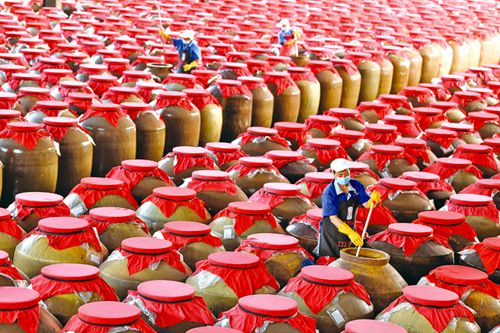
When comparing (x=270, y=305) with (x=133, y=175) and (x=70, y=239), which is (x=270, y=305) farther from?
(x=133, y=175)

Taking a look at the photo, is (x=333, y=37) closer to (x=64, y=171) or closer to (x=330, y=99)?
(x=330, y=99)

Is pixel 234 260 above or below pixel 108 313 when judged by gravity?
below

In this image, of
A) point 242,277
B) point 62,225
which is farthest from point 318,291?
point 62,225

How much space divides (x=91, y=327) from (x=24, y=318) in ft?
1.48

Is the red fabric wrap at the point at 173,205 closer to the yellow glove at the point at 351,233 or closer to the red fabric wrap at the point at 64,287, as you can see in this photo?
the yellow glove at the point at 351,233

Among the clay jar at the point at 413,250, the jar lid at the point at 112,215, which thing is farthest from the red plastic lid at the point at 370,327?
the jar lid at the point at 112,215

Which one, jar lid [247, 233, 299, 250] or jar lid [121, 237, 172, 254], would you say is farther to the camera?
jar lid [247, 233, 299, 250]

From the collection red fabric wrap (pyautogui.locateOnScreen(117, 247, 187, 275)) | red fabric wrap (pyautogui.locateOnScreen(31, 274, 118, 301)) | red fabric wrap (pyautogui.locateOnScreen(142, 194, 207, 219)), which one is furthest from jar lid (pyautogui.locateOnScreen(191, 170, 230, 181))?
red fabric wrap (pyautogui.locateOnScreen(31, 274, 118, 301))

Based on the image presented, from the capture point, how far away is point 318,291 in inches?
283

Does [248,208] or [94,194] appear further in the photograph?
[94,194]

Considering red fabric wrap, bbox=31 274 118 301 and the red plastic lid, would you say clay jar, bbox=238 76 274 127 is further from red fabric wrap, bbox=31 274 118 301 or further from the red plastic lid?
the red plastic lid

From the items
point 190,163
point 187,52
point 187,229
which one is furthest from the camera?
point 187,52

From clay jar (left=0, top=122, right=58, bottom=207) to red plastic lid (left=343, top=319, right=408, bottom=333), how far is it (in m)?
4.83

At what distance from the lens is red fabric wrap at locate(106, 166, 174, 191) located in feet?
33.2
